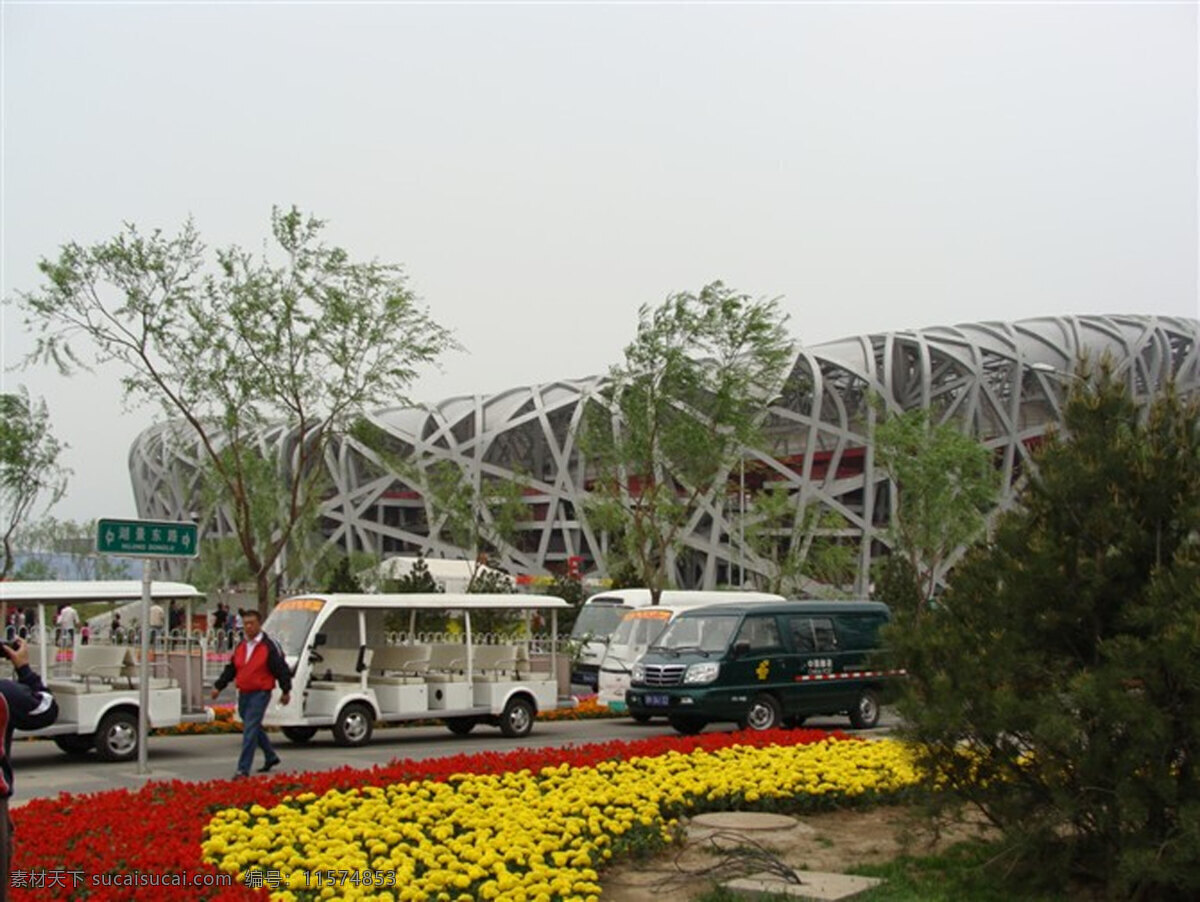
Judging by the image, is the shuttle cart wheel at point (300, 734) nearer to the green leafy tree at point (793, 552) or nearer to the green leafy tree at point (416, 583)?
the green leafy tree at point (416, 583)

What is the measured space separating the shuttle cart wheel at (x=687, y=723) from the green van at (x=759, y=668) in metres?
0.02

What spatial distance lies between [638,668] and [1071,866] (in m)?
11.4

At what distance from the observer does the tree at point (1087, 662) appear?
673 centimetres

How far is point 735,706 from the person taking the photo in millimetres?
17625

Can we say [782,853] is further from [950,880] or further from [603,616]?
[603,616]

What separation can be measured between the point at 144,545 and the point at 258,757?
3.20m

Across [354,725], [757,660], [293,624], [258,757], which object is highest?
[293,624]

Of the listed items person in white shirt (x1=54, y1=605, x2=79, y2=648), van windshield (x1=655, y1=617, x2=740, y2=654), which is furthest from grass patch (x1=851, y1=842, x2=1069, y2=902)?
person in white shirt (x1=54, y1=605, x2=79, y2=648)

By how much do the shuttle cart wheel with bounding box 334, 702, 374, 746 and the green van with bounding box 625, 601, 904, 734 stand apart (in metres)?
3.87

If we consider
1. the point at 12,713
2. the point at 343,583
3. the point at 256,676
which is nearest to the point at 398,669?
the point at 256,676

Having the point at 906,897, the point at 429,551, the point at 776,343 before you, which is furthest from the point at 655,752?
the point at 429,551

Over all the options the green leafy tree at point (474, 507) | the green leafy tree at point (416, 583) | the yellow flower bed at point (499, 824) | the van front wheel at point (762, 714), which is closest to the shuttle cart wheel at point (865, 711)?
the van front wheel at point (762, 714)

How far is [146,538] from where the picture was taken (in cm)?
1376

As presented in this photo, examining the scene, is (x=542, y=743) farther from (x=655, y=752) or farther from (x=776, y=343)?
(x=776, y=343)
